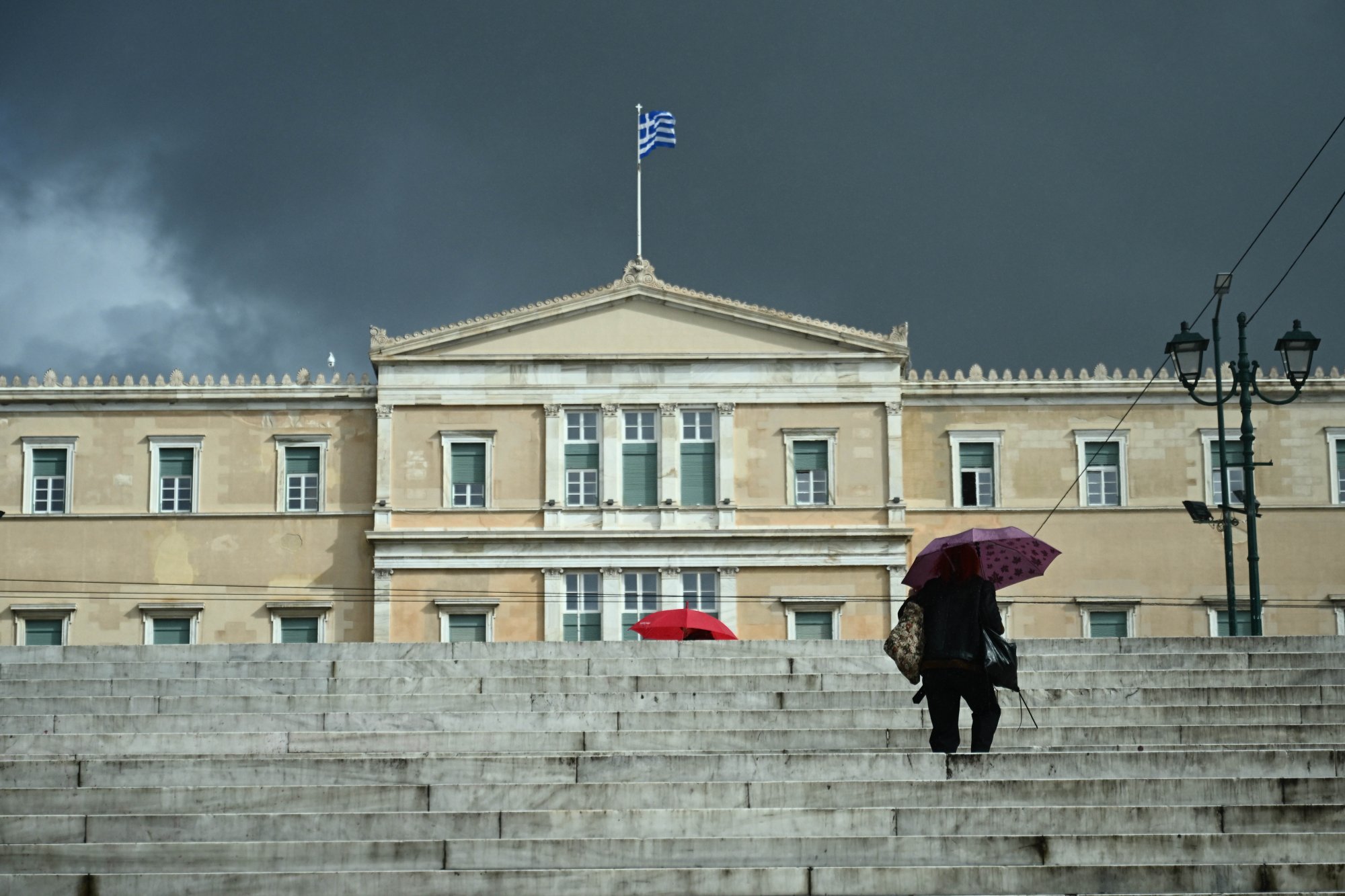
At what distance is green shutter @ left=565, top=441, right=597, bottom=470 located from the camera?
4269 centimetres

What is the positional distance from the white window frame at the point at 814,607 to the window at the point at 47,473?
15.5 metres

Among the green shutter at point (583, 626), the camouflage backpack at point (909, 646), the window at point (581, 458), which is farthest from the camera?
the window at point (581, 458)

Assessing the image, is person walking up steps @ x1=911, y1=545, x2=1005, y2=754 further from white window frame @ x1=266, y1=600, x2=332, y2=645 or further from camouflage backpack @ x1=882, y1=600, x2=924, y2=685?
white window frame @ x1=266, y1=600, x2=332, y2=645

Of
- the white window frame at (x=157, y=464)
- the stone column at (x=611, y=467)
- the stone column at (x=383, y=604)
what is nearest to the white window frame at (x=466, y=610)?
the stone column at (x=383, y=604)

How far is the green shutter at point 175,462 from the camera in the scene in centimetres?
4347

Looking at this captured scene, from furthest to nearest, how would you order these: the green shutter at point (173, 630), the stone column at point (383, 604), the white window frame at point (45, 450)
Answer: the white window frame at point (45, 450) < the green shutter at point (173, 630) < the stone column at point (383, 604)

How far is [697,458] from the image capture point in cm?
4275

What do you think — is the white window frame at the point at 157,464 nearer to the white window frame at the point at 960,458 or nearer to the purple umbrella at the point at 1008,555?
the white window frame at the point at 960,458

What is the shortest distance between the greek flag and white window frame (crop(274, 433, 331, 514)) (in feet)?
31.9

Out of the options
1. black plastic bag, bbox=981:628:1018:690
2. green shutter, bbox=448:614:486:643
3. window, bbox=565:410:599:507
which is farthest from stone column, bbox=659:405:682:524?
black plastic bag, bbox=981:628:1018:690

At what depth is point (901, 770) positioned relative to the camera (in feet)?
48.5

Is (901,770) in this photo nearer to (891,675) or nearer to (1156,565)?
(891,675)

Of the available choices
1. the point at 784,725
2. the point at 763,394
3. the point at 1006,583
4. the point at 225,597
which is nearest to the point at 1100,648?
the point at 1006,583

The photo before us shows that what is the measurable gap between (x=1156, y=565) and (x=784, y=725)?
26830 mm
